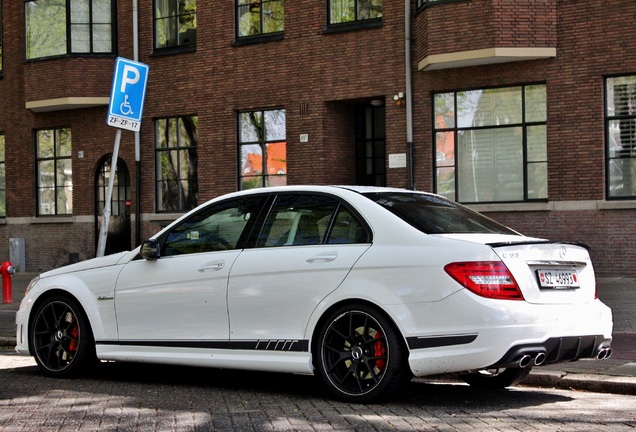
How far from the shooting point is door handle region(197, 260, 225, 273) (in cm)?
843

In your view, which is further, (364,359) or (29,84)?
(29,84)

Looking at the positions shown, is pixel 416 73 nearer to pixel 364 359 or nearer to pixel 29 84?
pixel 29 84

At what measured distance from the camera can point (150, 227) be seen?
2581cm

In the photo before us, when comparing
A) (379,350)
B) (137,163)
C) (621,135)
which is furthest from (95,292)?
(137,163)

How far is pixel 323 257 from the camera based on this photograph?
788 cm

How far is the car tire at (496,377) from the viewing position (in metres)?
8.47

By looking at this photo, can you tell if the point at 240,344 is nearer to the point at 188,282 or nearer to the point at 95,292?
the point at 188,282

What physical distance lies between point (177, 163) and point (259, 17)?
4.03m

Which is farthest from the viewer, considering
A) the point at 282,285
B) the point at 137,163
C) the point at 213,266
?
the point at 137,163

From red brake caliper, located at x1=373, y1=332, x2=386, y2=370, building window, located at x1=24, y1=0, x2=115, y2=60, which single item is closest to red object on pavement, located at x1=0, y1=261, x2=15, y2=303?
building window, located at x1=24, y1=0, x2=115, y2=60

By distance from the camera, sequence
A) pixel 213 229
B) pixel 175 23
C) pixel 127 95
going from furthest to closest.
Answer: pixel 175 23
pixel 127 95
pixel 213 229

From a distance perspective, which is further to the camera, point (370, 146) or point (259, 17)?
point (259, 17)

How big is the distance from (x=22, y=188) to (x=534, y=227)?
14064mm

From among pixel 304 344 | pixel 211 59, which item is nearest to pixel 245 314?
pixel 304 344
